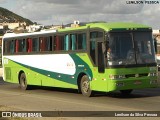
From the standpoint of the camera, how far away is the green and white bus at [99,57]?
18703 millimetres

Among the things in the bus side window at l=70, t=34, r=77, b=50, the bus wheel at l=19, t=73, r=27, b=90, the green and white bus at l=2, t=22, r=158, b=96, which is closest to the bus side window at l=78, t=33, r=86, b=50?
the green and white bus at l=2, t=22, r=158, b=96

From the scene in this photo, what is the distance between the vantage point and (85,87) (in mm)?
20312

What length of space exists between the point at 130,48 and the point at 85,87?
8.89ft

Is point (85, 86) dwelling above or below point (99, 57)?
below

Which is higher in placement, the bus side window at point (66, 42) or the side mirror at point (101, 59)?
the bus side window at point (66, 42)

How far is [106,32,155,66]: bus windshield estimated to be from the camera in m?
18.7

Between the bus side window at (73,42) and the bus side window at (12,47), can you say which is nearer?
the bus side window at (73,42)

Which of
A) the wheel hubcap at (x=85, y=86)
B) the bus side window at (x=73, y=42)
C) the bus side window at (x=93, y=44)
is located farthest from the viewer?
the bus side window at (x=73, y=42)

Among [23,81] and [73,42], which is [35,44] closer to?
[23,81]

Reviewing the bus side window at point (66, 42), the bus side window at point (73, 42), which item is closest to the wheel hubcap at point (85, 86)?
the bus side window at point (73, 42)

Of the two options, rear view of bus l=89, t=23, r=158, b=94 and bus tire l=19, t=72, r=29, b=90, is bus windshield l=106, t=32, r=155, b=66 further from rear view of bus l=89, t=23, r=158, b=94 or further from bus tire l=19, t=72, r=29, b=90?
bus tire l=19, t=72, r=29, b=90

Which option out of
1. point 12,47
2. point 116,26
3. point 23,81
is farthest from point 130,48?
point 12,47

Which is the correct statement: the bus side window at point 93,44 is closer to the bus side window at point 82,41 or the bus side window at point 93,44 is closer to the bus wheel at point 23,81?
the bus side window at point 82,41

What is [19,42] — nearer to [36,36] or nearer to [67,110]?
[36,36]
